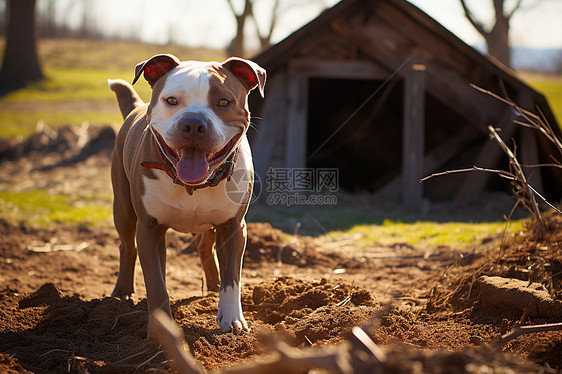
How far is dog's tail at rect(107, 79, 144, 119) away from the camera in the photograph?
16.7ft

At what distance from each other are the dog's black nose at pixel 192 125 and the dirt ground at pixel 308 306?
115 centimetres

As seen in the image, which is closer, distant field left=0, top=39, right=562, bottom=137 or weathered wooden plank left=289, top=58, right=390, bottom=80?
weathered wooden plank left=289, top=58, right=390, bottom=80

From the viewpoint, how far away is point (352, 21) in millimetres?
9070

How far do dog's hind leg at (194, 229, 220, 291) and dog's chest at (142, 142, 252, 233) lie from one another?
953mm

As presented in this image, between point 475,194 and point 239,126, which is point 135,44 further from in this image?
point 239,126

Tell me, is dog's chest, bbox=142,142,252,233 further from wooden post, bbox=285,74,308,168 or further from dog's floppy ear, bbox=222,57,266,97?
wooden post, bbox=285,74,308,168

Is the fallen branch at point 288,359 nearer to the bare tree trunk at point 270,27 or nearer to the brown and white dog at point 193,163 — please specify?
the brown and white dog at point 193,163

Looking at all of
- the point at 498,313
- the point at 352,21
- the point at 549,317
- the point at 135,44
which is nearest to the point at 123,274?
the point at 498,313

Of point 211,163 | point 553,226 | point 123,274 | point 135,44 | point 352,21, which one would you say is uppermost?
point 135,44

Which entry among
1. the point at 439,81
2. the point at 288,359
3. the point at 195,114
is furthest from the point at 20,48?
the point at 288,359

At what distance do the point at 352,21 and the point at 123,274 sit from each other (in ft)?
19.0

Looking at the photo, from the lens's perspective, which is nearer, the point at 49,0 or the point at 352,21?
the point at 352,21

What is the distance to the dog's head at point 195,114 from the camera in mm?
3303

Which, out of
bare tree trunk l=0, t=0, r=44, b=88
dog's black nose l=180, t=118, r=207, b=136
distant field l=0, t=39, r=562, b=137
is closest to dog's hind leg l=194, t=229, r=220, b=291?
dog's black nose l=180, t=118, r=207, b=136
